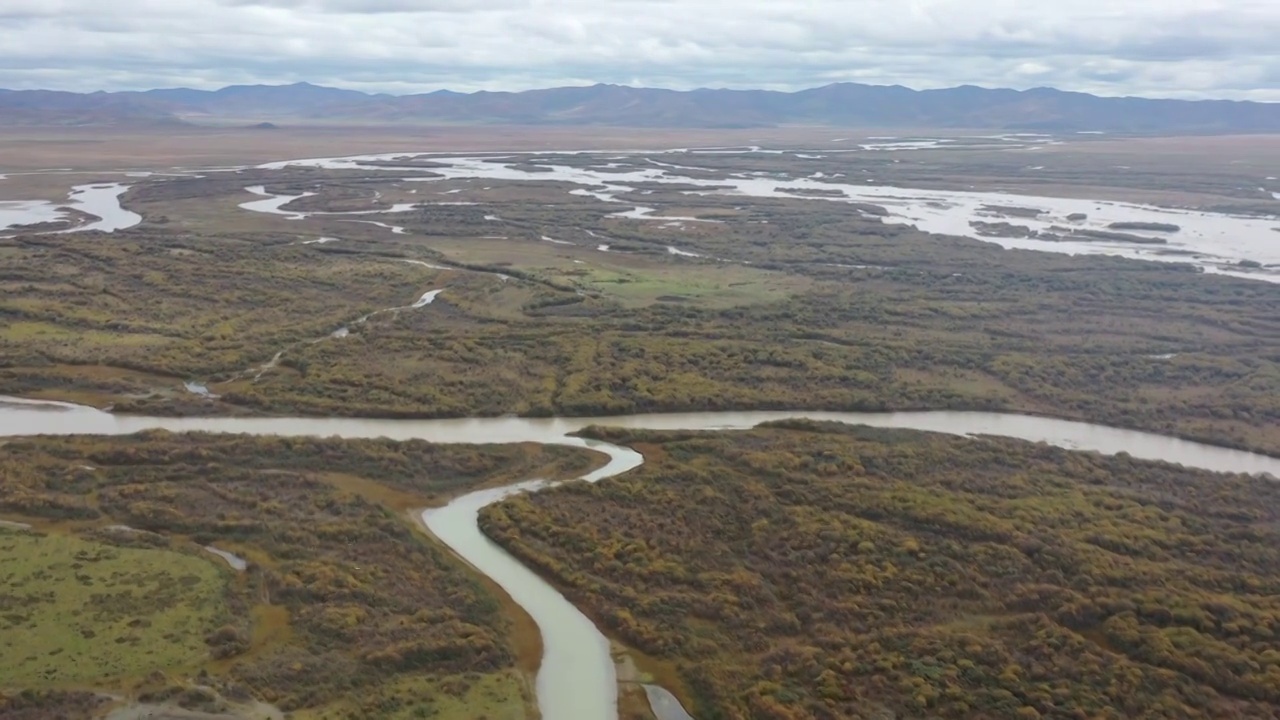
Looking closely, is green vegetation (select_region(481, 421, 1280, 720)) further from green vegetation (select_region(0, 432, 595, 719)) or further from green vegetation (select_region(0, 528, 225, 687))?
green vegetation (select_region(0, 528, 225, 687))

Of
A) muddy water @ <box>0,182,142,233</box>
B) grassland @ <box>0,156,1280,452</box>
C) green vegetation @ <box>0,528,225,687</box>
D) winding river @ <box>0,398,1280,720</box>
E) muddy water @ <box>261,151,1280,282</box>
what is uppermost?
muddy water @ <box>261,151,1280,282</box>

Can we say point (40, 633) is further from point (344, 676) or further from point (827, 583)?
point (827, 583)

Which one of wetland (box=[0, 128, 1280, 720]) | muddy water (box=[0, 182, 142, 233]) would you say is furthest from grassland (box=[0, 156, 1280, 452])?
muddy water (box=[0, 182, 142, 233])

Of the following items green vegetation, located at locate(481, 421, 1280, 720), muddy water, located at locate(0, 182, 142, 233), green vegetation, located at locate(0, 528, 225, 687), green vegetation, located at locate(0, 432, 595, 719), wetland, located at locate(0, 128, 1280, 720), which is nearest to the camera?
green vegetation, located at locate(0, 432, 595, 719)

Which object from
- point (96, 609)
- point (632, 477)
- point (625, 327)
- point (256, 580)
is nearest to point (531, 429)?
point (632, 477)

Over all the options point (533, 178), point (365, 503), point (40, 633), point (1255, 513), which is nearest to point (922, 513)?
point (1255, 513)

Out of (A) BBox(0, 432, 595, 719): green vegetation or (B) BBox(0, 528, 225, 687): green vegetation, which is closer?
(A) BBox(0, 432, 595, 719): green vegetation

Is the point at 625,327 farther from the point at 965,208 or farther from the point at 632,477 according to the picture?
the point at 965,208

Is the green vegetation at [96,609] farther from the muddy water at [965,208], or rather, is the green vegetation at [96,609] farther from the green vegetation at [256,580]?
the muddy water at [965,208]

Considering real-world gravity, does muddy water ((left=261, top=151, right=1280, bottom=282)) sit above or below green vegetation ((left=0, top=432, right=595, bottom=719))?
above
